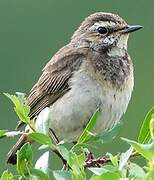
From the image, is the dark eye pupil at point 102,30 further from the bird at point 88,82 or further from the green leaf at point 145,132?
the green leaf at point 145,132

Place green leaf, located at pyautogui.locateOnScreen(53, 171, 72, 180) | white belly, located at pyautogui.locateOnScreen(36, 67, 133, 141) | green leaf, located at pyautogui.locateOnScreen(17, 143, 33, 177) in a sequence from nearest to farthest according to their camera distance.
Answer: green leaf, located at pyautogui.locateOnScreen(53, 171, 72, 180) < green leaf, located at pyautogui.locateOnScreen(17, 143, 33, 177) < white belly, located at pyautogui.locateOnScreen(36, 67, 133, 141)

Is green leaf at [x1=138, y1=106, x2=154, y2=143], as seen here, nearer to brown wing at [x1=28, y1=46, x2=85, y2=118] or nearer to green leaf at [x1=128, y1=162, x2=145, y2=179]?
green leaf at [x1=128, y1=162, x2=145, y2=179]

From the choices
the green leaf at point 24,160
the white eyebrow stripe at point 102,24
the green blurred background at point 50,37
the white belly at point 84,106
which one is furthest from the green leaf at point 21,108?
the green blurred background at point 50,37

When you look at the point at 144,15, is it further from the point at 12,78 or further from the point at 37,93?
the point at 37,93

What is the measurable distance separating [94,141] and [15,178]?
33 cm

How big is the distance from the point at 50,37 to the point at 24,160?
19.9m

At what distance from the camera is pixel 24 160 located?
355 cm

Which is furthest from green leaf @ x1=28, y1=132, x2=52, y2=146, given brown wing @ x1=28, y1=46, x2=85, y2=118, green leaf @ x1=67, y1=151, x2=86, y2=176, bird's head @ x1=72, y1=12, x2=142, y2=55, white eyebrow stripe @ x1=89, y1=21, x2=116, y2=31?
white eyebrow stripe @ x1=89, y1=21, x2=116, y2=31

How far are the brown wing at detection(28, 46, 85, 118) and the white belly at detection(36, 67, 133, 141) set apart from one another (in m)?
0.11

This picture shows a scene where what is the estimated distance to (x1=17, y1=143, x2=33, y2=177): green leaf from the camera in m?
3.52

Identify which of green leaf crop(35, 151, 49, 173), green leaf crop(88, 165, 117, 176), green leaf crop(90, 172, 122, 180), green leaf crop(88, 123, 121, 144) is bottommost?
green leaf crop(35, 151, 49, 173)

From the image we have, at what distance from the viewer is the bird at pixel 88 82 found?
Answer: 6711mm

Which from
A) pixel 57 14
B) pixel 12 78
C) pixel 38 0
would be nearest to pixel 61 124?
pixel 12 78

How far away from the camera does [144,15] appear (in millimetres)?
21812
